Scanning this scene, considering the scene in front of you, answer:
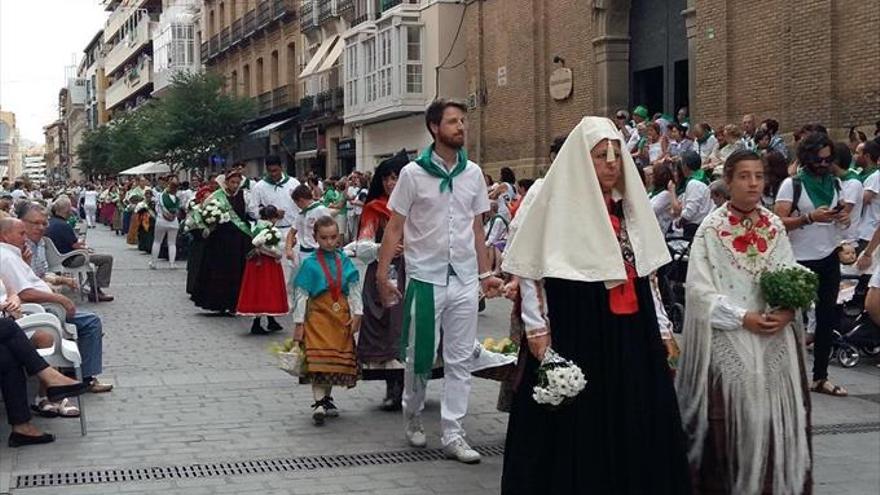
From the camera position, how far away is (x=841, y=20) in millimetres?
16828

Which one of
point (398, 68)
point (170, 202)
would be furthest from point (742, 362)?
point (398, 68)

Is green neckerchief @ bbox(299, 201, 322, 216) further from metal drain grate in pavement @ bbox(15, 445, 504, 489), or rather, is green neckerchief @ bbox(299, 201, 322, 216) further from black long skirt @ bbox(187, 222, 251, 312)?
metal drain grate in pavement @ bbox(15, 445, 504, 489)

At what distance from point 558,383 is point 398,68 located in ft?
97.5

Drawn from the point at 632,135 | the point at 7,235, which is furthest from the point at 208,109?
the point at 7,235

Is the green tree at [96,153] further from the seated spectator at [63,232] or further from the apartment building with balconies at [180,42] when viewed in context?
the seated spectator at [63,232]

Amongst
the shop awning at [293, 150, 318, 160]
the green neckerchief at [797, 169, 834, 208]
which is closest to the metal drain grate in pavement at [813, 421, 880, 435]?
the green neckerchief at [797, 169, 834, 208]

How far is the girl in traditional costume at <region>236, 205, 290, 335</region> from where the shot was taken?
1263cm

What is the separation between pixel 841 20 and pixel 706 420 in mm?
12995

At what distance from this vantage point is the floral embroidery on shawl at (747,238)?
5578 millimetres

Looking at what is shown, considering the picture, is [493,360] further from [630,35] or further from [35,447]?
[630,35]

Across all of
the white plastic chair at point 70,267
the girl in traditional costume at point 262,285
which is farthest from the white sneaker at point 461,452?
the white plastic chair at point 70,267

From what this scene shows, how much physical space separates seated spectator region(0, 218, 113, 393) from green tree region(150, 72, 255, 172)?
121 ft

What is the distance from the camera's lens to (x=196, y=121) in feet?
147

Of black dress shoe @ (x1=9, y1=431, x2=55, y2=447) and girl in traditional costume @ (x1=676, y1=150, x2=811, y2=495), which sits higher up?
girl in traditional costume @ (x1=676, y1=150, x2=811, y2=495)
